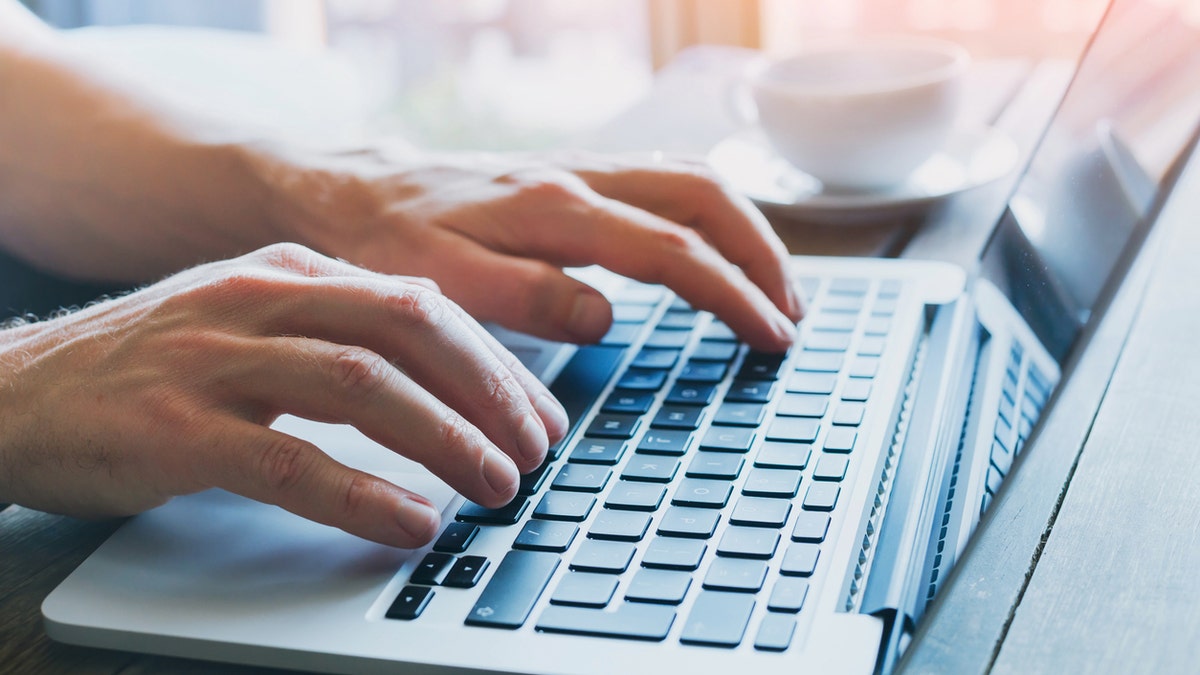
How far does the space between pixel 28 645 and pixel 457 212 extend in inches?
14.1

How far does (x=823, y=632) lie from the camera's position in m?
0.37

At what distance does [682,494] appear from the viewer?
465mm

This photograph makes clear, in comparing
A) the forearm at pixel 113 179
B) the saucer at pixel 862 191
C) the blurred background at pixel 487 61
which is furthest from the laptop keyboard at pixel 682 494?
the blurred background at pixel 487 61

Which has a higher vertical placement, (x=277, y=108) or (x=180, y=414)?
(x=180, y=414)

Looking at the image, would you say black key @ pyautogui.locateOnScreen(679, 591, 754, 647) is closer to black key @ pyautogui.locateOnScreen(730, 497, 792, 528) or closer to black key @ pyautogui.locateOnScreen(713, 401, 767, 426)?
black key @ pyautogui.locateOnScreen(730, 497, 792, 528)

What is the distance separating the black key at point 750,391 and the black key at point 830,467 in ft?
0.25

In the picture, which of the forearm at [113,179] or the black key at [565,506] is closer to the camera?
the black key at [565,506]

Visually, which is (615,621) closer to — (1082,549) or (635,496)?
(635,496)

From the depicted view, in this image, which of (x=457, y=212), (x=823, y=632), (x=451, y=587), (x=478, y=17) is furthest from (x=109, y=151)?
(x=478, y=17)

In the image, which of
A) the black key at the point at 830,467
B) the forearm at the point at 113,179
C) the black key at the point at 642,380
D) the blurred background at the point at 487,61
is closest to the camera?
the black key at the point at 830,467

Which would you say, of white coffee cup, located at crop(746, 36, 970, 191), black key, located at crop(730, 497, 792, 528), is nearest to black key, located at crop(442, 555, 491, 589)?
black key, located at crop(730, 497, 792, 528)

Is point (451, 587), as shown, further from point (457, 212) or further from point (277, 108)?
point (277, 108)

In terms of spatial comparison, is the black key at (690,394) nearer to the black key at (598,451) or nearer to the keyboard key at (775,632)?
the black key at (598,451)

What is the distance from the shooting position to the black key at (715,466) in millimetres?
481
